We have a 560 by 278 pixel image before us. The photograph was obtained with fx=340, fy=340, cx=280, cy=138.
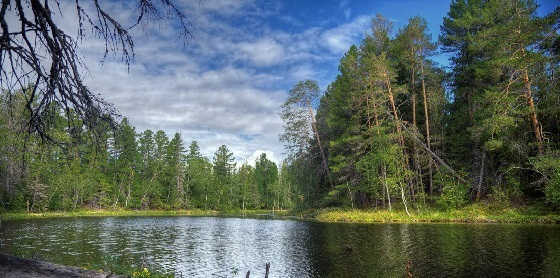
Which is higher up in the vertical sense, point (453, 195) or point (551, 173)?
point (551, 173)

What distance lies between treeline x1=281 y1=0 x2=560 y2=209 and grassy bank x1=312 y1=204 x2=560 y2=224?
152 cm

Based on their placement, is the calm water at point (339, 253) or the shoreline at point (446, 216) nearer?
the calm water at point (339, 253)

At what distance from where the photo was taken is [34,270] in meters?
3.71

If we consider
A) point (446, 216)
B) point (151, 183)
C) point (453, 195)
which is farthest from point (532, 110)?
point (151, 183)

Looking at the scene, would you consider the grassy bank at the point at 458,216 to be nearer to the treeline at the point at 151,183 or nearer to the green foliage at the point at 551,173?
the green foliage at the point at 551,173

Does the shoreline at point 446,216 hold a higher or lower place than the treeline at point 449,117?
lower

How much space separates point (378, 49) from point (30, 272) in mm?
48958

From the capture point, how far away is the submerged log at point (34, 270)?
3.55m

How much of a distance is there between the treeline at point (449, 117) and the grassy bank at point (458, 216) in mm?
1522

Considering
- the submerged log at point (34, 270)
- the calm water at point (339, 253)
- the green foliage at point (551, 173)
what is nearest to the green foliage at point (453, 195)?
the green foliage at point (551, 173)

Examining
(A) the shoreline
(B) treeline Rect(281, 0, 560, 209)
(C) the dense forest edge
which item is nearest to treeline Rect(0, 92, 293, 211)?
(C) the dense forest edge

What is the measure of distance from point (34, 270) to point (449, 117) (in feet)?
164

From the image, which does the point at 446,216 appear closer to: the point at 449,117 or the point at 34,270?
the point at 449,117

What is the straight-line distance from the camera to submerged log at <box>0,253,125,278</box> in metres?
3.55
